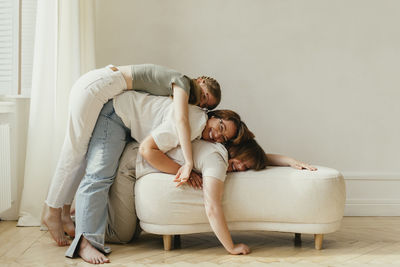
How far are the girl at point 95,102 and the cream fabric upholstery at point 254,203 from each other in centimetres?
14

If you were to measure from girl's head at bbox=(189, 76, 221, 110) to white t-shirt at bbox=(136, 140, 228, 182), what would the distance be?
0.67 feet

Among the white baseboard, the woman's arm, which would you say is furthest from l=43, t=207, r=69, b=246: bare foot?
the white baseboard

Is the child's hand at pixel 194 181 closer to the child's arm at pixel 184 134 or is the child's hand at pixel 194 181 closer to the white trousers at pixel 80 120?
the child's arm at pixel 184 134

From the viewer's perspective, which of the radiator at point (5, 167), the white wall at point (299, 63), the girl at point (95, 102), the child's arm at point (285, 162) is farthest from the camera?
the white wall at point (299, 63)

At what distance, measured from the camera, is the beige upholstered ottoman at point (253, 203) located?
2230 millimetres

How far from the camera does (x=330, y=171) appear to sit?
233cm

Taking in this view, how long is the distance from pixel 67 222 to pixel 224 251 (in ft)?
2.84

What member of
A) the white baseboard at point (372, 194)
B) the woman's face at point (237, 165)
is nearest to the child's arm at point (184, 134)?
the woman's face at point (237, 165)

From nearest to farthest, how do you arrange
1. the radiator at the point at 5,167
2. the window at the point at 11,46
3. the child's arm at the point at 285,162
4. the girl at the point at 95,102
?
the girl at the point at 95,102 → the child's arm at the point at 285,162 → the radiator at the point at 5,167 → the window at the point at 11,46

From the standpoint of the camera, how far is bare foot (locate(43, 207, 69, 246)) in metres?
2.37

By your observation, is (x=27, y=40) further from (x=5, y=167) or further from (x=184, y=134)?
(x=184, y=134)

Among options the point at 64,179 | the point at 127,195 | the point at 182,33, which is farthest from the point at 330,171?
the point at 182,33

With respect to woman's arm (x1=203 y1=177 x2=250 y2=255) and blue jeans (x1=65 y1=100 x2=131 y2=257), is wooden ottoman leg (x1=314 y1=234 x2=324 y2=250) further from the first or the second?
blue jeans (x1=65 y1=100 x2=131 y2=257)

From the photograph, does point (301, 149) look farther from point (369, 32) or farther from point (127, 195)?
point (127, 195)
